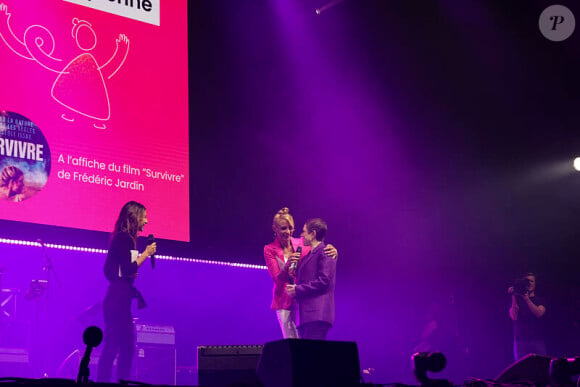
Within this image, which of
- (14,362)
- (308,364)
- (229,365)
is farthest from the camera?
(14,362)

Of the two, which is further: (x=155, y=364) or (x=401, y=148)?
(x=401, y=148)

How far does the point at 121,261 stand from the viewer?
5.49m

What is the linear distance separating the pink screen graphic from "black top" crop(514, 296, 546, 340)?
3107 mm

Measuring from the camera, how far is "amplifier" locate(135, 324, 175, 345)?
20.8ft

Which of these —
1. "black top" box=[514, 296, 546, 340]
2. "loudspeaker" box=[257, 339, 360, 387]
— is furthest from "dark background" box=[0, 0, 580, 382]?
"loudspeaker" box=[257, 339, 360, 387]

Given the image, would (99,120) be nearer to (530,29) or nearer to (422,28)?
(422,28)

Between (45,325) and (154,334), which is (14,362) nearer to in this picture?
(45,325)

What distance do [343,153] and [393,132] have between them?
0.70 m

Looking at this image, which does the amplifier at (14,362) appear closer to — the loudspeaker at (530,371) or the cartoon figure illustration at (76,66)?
the cartoon figure illustration at (76,66)

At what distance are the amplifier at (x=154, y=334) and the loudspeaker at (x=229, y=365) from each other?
2.54 metres

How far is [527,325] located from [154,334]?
10.9ft

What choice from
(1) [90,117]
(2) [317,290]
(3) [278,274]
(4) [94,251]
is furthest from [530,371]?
(4) [94,251]

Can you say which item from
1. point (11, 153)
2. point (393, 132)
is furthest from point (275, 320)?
Result: point (11, 153)

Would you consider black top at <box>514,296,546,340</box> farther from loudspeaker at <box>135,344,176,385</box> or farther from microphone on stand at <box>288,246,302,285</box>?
loudspeaker at <box>135,344,176,385</box>
